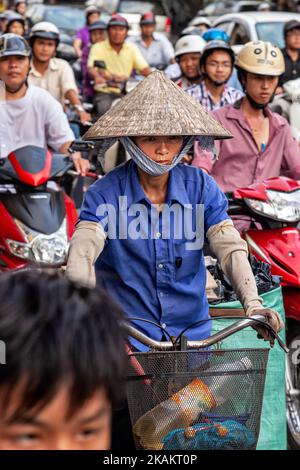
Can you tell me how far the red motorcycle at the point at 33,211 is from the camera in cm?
627

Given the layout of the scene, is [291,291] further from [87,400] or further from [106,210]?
[87,400]

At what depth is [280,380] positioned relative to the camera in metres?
5.00

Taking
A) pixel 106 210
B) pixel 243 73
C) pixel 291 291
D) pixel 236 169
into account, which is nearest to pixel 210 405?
pixel 106 210

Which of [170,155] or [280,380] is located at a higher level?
[170,155]

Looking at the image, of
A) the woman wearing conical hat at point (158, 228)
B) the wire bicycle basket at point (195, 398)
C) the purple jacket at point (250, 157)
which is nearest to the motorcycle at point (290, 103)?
the purple jacket at point (250, 157)

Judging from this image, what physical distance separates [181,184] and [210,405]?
119 centimetres

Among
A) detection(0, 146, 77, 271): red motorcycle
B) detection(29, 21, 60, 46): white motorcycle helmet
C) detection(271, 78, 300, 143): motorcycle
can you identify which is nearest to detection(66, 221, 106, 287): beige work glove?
detection(0, 146, 77, 271): red motorcycle

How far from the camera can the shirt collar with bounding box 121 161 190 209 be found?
4.09m

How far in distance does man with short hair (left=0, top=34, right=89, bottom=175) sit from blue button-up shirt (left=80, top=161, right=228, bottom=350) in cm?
338

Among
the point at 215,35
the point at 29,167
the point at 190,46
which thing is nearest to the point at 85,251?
the point at 29,167

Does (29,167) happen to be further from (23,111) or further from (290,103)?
(290,103)

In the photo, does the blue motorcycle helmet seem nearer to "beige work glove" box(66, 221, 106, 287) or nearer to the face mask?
the face mask

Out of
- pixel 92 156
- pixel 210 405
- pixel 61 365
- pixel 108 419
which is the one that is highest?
pixel 61 365

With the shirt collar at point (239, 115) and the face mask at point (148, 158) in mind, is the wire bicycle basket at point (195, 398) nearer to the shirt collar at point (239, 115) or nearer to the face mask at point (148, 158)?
the face mask at point (148, 158)
